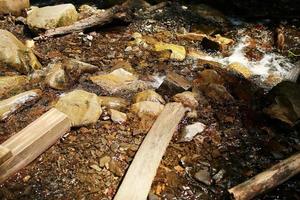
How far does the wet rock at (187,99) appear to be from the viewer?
4.56 m

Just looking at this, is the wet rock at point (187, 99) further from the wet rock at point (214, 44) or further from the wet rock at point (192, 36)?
the wet rock at point (192, 36)

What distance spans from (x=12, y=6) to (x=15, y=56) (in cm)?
211

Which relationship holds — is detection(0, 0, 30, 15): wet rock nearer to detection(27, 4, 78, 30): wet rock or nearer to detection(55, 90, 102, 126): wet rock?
detection(27, 4, 78, 30): wet rock

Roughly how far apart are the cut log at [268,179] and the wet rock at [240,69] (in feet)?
6.78

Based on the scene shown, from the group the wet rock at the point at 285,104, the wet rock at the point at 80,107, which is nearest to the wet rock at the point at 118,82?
the wet rock at the point at 80,107

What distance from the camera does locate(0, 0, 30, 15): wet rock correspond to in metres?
6.65

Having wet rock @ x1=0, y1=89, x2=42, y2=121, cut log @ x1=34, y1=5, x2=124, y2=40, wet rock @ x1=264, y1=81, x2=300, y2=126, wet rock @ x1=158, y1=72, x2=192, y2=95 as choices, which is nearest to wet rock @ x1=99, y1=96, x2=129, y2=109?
wet rock @ x1=158, y1=72, x2=192, y2=95

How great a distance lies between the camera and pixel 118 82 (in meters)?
Result: 5.02

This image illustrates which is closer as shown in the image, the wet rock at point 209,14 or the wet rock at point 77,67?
the wet rock at point 77,67

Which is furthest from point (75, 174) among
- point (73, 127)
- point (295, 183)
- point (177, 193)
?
point (295, 183)

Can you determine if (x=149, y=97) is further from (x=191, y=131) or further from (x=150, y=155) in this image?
(x=150, y=155)

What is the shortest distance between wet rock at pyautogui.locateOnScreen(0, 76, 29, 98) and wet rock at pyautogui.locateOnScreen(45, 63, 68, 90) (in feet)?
1.11

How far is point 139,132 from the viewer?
419 cm

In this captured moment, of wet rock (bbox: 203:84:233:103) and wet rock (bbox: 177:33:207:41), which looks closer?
wet rock (bbox: 203:84:233:103)
